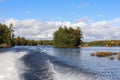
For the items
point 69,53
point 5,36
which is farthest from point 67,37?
point 69,53

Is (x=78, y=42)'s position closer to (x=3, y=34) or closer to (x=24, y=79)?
(x=3, y=34)

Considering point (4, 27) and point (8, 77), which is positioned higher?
point (4, 27)

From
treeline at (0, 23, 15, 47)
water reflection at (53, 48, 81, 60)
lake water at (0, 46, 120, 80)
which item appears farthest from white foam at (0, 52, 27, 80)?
treeline at (0, 23, 15, 47)

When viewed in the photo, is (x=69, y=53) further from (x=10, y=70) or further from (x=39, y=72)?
(x=10, y=70)

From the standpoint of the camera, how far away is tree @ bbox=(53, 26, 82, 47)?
184 m

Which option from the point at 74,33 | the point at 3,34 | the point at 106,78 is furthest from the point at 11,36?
the point at 106,78

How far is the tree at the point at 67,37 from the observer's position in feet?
602

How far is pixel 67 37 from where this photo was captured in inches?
7224

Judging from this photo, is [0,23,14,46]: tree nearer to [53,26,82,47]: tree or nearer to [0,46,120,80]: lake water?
[53,26,82,47]: tree

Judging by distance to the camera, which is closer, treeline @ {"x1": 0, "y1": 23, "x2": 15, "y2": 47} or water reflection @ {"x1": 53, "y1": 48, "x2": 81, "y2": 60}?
water reflection @ {"x1": 53, "y1": 48, "x2": 81, "y2": 60}

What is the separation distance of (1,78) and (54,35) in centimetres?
17103

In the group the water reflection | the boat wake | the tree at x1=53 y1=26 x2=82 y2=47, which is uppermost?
the tree at x1=53 y1=26 x2=82 y2=47

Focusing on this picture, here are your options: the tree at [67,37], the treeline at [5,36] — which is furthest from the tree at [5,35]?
the tree at [67,37]

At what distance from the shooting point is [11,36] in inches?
7347
